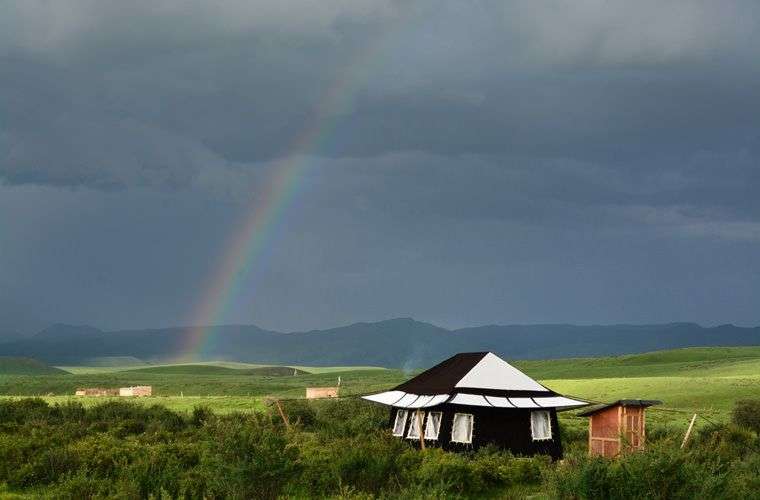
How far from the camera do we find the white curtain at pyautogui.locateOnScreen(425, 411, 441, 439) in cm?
3659

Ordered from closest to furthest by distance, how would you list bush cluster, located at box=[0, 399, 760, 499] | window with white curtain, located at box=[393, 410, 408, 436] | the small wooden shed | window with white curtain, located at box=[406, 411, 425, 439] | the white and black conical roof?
1. bush cluster, located at box=[0, 399, 760, 499]
2. the small wooden shed
3. the white and black conical roof
4. window with white curtain, located at box=[406, 411, 425, 439]
5. window with white curtain, located at box=[393, 410, 408, 436]

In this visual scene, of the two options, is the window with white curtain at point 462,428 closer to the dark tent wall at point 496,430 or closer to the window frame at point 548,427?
the dark tent wall at point 496,430

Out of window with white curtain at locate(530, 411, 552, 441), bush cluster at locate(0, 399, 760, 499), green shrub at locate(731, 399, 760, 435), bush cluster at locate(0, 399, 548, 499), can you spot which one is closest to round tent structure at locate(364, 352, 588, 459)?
window with white curtain at locate(530, 411, 552, 441)

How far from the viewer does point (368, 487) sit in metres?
24.9

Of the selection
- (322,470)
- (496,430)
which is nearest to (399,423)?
(496,430)

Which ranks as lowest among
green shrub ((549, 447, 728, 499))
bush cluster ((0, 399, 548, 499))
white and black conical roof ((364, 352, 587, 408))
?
bush cluster ((0, 399, 548, 499))

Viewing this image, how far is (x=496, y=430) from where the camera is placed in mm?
36375

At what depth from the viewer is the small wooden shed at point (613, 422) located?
108ft

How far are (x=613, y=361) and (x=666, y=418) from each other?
87478 millimetres

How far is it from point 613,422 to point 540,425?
178 inches

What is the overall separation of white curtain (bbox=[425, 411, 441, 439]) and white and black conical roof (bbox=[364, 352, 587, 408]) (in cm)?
73

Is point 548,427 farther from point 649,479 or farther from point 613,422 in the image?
point 649,479

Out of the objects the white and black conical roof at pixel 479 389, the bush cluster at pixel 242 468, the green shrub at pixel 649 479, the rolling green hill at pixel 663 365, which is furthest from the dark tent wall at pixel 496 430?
the rolling green hill at pixel 663 365

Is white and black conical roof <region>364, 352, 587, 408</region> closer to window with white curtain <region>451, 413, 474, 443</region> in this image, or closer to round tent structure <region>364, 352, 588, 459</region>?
round tent structure <region>364, 352, 588, 459</region>
